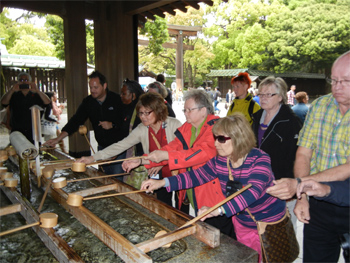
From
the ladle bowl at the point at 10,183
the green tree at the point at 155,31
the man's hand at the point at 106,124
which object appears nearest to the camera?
the ladle bowl at the point at 10,183

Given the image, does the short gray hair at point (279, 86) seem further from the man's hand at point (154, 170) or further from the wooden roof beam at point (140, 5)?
the wooden roof beam at point (140, 5)

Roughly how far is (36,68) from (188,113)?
36.0 feet

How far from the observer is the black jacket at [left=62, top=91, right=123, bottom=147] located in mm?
3398

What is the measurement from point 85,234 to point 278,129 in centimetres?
175

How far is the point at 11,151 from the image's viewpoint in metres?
2.98

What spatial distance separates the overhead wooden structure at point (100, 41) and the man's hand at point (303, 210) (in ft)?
13.5

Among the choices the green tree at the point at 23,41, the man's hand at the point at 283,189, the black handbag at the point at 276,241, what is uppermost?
the green tree at the point at 23,41

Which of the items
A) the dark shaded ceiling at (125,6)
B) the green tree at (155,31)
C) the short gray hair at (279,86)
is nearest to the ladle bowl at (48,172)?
the short gray hair at (279,86)

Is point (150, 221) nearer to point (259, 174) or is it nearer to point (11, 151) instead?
point (259, 174)

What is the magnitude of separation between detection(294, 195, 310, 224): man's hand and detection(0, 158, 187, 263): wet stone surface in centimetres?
78

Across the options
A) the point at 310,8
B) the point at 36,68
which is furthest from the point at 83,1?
the point at 310,8

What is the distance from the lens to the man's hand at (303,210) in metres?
1.66

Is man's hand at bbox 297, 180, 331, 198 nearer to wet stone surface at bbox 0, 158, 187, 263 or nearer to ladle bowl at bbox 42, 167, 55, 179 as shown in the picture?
wet stone surface at bbox 0, 158, 187, 263

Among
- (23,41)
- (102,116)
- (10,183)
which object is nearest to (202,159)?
(10,183)
